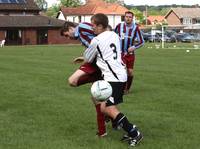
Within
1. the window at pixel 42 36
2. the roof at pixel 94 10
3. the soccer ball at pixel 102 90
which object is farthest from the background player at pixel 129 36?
the roof at pixel 94 10

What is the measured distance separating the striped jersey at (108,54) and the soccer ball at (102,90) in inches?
6.3

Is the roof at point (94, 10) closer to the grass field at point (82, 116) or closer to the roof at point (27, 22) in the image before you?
the roof at point (27, 22)

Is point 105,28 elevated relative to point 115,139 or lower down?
elevated

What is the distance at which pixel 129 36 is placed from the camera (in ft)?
43.4

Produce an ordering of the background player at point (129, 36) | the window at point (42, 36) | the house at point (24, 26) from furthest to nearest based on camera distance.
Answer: the window at point (42, 36) < the house at point (24, 26) < the background player at point (129, 36)

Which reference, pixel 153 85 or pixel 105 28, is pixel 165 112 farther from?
pixel 153 85

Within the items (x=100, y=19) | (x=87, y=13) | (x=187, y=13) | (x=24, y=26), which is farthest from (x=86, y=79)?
Answer: (x=187, y=13)

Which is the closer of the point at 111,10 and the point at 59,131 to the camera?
the point at 59,131

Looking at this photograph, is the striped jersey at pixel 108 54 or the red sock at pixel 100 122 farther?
the red sock at pixel 100 122

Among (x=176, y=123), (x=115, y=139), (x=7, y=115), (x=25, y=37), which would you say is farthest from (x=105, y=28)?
(x=25, y=37)

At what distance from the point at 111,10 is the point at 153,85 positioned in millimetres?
115482

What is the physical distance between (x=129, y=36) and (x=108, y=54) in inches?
225

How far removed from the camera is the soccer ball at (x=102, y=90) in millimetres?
7414

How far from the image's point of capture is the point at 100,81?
24.8 feet
